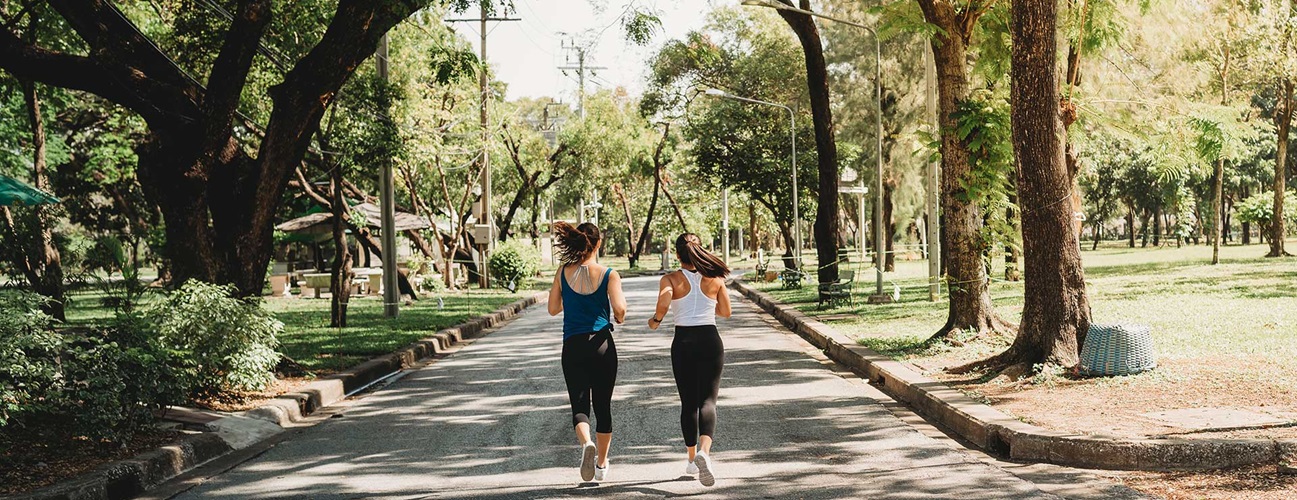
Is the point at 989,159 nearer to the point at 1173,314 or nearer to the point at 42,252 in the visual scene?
the point at 1173,314

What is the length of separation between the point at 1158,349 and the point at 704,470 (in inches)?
279

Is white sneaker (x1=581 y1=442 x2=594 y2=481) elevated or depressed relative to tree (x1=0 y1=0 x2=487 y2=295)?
Result: depressed

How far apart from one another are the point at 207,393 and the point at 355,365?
128 inches

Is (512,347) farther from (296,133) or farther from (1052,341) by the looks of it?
(1052,341)

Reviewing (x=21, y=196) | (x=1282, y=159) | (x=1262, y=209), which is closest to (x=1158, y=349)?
(x=21, y=196)

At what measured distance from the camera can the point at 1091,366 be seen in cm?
967

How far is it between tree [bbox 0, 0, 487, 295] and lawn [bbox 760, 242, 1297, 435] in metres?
7.14

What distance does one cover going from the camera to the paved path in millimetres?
6590

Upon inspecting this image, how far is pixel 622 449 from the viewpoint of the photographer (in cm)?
787

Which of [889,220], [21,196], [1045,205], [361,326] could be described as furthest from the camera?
[889,220]

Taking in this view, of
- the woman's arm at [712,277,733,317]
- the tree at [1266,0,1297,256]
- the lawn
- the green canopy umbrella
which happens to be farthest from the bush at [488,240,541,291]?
the woman's arm at [712,277,733,317]

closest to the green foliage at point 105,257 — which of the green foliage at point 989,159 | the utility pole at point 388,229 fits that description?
the utility pole at point 388,229

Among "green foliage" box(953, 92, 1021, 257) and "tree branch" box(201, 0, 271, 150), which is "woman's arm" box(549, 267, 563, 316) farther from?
"green foliage" box(953, 92, 1021, 257)

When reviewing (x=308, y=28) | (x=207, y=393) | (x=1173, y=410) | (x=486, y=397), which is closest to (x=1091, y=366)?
(x=1173, y=410)
